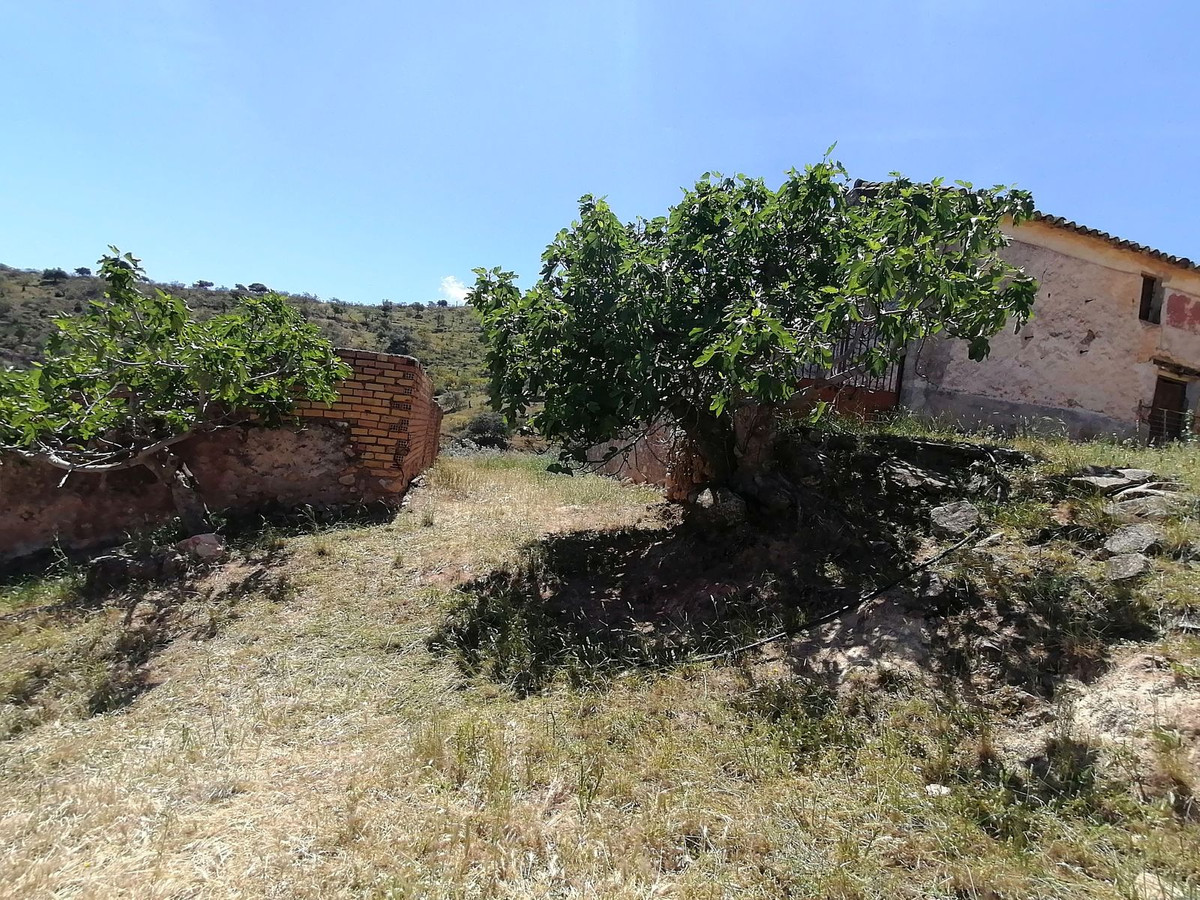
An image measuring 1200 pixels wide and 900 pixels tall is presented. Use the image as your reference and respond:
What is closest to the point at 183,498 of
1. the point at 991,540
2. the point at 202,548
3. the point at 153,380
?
the point at 202,548

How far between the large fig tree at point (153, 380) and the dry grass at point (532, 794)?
A: 7.02 feet

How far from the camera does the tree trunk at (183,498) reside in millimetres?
6059

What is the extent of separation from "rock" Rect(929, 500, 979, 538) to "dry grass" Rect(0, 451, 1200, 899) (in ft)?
5.36

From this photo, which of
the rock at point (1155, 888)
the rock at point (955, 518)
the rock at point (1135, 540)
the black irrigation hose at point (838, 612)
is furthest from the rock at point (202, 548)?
the rock at point (1135, 540)

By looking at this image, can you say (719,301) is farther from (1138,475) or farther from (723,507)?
(1138,475)

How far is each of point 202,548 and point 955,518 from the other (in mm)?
6111

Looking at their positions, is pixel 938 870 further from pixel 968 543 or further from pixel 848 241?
pixel 848 241

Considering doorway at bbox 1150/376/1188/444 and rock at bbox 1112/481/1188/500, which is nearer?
rock at bbox 1112/481/1188/500

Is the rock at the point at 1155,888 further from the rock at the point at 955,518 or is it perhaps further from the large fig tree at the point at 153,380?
the large fig tree at the point at 153,380

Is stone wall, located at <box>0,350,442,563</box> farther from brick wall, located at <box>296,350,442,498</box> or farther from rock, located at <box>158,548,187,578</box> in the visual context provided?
rock, located at <box>158,548,187,578</box>

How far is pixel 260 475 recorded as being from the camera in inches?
261

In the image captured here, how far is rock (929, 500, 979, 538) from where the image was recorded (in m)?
4.52

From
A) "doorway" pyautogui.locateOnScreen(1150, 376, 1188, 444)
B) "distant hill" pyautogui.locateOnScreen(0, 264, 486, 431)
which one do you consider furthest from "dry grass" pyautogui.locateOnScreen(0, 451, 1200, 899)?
"distant hill" pyautogui.locateOnScreen(0, 264, 486, 431)

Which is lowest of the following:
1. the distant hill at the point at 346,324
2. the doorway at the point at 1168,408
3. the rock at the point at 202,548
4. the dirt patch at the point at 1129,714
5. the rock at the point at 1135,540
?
the rock at the point at 202,548
